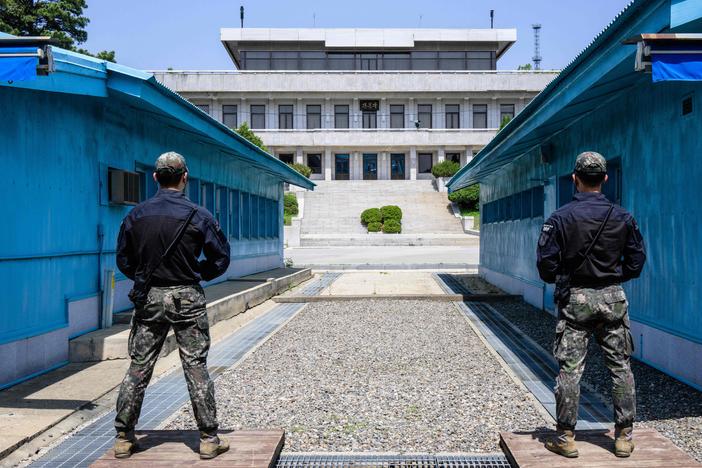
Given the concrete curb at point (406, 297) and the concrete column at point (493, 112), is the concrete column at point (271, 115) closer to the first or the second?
the concrete column at point (493, 112)

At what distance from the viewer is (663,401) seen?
623cm

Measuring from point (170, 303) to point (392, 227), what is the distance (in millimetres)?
37249

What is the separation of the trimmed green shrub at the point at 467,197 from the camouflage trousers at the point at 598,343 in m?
41.5

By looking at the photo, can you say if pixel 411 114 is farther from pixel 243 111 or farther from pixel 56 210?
pixel 56 210

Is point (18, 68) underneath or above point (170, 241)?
above

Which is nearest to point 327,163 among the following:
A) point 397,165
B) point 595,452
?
point 397,165

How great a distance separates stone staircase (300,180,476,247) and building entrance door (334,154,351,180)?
6178 mm

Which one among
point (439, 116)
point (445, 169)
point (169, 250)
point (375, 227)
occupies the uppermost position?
point (439, 116)

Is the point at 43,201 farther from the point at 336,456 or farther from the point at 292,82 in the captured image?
the point at 292,82

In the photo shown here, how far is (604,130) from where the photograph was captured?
934cm

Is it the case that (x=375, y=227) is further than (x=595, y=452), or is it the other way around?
(x=375, y=227)

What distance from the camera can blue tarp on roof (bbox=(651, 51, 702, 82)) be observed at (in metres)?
4.70

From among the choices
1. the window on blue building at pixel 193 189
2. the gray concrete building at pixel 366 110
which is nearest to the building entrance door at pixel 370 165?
the gray concrete building at pixel 366 110

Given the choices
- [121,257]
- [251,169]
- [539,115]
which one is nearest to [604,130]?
[539,115]
